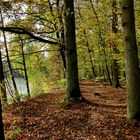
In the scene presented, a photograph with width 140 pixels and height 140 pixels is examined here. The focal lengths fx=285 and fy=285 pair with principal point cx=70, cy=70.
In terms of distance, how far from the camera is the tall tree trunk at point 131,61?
749 cm

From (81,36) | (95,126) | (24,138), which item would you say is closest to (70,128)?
(95,126)

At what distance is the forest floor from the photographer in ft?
23.2

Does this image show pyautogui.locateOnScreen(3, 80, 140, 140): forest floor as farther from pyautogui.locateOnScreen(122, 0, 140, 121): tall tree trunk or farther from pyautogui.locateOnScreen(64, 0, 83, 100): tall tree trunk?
pyautogui.locateOnScreen(64, 0, 83, 100): tall tree trunk

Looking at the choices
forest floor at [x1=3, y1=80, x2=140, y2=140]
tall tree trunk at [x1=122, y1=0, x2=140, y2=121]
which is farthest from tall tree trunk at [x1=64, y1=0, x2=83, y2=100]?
tall tree trunk at [x1=122, y1=0, x2=140, y2=121]

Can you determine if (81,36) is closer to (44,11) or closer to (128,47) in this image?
(44,11)

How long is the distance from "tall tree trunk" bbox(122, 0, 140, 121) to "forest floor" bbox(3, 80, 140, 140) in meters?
0.49

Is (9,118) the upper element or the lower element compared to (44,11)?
lower

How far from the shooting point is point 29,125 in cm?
808

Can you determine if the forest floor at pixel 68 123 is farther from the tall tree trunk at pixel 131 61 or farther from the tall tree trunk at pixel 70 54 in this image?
the tall tree trunk at pixel 70 54

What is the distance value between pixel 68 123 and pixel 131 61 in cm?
244

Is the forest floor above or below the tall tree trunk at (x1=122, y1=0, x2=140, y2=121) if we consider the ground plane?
below

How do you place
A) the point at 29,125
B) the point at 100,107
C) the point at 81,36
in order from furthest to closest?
the point at 81,36 < the point at 100,107 < the point at 29,125

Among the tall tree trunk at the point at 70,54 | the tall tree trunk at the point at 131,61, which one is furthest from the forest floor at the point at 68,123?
the tall tree trunk at the point at 70,54

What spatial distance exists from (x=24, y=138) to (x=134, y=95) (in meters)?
3.08
